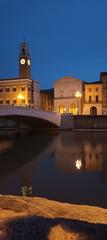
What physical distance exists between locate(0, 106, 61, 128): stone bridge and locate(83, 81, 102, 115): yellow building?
520 inches

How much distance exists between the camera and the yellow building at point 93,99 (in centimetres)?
6353

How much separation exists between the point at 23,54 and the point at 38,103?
1257 cm

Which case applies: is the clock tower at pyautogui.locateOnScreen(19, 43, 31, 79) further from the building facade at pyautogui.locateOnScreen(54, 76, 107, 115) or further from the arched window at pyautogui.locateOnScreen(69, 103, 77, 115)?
the arched window at pyautogui.locateOnScreen(69, 103, 77, 115)

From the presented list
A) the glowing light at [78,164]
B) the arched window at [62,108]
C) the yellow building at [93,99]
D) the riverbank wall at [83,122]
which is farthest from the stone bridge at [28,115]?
the glowing light at [78,164]

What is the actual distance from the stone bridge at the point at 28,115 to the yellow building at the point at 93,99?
13.2 meters

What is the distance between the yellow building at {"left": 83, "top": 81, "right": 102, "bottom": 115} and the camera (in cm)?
6353

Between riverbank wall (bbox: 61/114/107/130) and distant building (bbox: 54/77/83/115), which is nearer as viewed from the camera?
riverbank wall (bbox: 61/114/107/130)

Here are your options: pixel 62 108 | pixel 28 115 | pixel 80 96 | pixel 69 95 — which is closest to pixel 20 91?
pixel 62 108

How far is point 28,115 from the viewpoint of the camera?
125 ft

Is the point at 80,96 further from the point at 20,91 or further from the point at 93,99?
the point at 20,91

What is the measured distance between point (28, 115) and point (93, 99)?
2879cm

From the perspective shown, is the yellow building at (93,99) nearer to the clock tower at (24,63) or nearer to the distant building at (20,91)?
the distant building at (20,91)

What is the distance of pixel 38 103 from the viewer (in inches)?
2849

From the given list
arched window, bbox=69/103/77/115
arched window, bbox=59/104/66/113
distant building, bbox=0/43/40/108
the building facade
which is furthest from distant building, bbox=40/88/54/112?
arched window, bbox=69/103/77/115
